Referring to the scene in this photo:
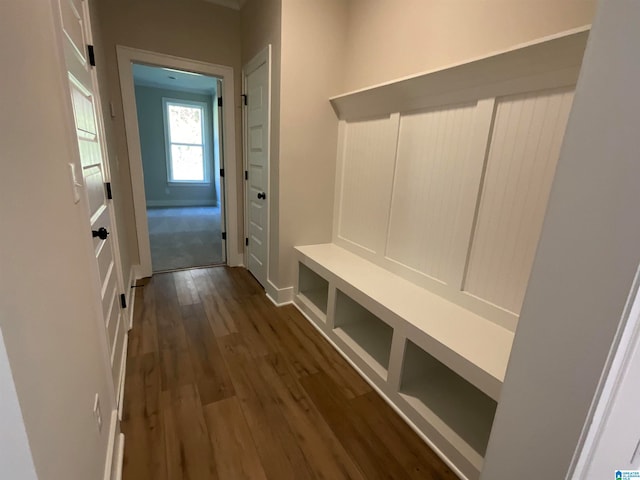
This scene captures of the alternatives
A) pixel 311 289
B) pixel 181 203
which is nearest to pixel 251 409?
pixel 311 289

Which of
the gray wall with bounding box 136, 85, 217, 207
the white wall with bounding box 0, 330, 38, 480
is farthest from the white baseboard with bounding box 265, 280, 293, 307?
the gray wall with bounding box 136, 85, 217, 207

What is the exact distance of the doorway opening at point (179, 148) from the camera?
585 centimetres

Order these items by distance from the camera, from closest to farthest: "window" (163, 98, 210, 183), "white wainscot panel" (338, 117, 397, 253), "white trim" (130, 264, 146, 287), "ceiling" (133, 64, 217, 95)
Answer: "white wainscot panel" (338, 117, 397, 253)
"white trim" (130, 264, 146, 287)
"ceiling" (133, 64, 217, 95)
"window" (163, 98, 210, 183)

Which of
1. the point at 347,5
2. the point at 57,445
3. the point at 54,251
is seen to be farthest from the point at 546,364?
the point at 347,5

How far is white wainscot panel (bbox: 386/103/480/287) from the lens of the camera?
1604 mm

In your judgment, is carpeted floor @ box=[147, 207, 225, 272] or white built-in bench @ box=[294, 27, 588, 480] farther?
carpeted floor @ box=[147, 207, 225, 272]

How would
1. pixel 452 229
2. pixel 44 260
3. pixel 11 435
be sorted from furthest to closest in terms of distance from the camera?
pixel 452 229, pixel 44 260, pixel 11 435

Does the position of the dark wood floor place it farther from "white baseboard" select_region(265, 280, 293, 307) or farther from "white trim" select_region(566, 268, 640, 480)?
"white trim" select_region(566, 268, 640, 480)

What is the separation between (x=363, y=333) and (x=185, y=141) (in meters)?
6.79

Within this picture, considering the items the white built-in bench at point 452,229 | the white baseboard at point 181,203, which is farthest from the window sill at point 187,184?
the white built-in bench at point 452,229

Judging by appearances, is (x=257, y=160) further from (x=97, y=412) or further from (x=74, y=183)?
(x=97, y=412)

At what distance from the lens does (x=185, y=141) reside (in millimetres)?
7098

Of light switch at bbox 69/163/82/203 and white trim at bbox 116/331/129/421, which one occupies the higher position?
light switch at bbox 69/163/82/203

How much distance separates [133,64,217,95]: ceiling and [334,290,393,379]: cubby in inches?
189
